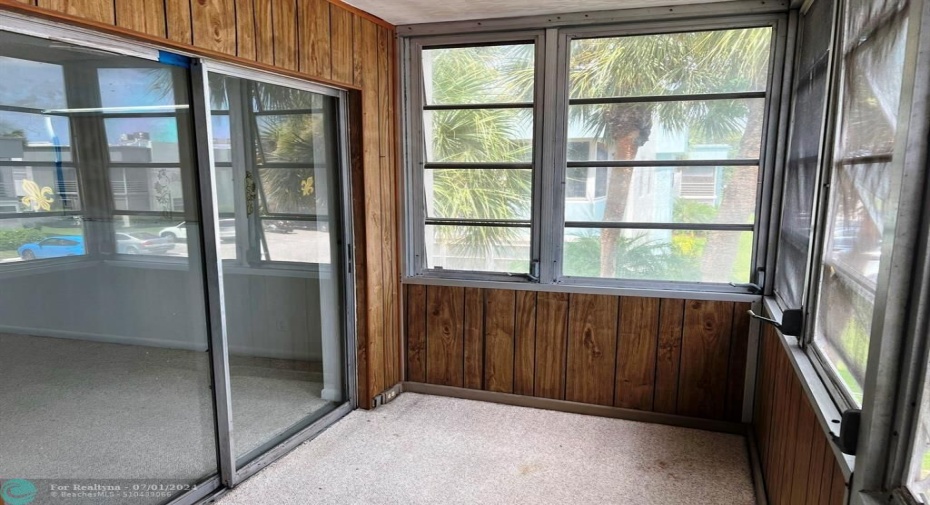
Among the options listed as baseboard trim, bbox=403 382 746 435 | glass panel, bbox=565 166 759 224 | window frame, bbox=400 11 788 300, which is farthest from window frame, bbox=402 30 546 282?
baseboard trim, bbox=403 382 746 435

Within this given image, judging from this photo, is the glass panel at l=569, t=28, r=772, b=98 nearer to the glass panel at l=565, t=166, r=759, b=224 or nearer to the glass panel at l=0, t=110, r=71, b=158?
the glass panel at l=565, t=166, r=759, b=224

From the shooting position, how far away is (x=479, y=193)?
329 centimetres

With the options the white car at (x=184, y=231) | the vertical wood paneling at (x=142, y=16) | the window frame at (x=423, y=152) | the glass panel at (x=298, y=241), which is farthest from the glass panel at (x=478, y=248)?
the vertical wood paneling at (x=142, y=16)

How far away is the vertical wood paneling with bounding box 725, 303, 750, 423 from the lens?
2904 millimetres

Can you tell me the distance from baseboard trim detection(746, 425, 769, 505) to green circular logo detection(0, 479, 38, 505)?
272 centimetres

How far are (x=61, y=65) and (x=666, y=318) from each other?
2976 mm

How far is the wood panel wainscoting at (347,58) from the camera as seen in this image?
69.6 inches

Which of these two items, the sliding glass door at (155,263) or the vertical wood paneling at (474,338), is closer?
the sliding glass door at (155,263)

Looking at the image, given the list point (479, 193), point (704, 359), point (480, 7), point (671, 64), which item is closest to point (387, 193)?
point (479, 193)

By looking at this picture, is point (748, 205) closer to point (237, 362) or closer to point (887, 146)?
point (887, 146)

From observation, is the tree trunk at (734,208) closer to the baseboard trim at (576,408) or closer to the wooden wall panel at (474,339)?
the baseboard trim at (576,408)

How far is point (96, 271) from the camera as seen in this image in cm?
182

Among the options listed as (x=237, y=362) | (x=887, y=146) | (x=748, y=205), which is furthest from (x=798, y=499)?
(x=237, y=362)

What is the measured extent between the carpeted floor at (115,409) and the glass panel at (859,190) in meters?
2.35
